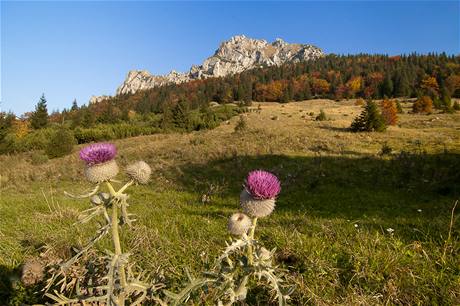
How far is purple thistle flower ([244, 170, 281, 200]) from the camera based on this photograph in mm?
2420

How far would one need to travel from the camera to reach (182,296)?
210cm

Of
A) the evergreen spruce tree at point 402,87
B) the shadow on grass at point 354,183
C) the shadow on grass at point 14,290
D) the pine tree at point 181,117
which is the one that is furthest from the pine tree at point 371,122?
the evergreen spruce tree at point 402,87

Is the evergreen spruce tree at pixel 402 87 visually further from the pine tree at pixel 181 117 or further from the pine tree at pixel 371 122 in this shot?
the pine tree at pixel 371 122

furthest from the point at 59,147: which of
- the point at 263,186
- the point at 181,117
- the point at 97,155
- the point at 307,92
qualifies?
the point at 307,92

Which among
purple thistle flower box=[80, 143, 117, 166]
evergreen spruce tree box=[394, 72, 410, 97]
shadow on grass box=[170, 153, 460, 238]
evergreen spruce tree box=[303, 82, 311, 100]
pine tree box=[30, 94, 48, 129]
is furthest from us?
evergreen spruce tree box=[303, 82, 311, 100]

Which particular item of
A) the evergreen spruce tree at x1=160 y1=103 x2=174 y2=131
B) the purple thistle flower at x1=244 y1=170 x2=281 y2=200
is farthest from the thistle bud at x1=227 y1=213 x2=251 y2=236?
the evergreen spruce tree at x1=160 y1=103 x2=174 y2=131

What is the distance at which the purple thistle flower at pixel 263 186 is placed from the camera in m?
2.42

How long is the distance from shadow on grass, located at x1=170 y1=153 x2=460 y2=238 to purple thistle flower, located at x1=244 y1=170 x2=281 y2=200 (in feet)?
16.3

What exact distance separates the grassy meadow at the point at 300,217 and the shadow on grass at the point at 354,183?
1.9 inches

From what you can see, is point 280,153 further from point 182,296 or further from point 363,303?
point 182,296

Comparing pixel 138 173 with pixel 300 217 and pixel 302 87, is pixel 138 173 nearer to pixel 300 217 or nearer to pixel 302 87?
pixel 300 217

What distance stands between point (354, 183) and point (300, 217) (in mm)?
6330

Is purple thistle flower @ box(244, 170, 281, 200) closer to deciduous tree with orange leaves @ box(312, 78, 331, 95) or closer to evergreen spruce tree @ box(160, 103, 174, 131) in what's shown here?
evergreen spruce tree @ box(160, 103, 174, 131)

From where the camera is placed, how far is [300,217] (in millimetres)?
7465
